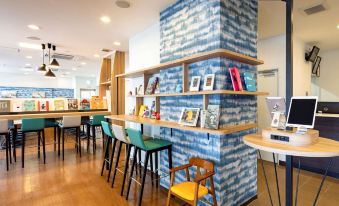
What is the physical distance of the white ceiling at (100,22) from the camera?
285cm

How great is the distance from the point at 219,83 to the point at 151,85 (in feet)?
4.77

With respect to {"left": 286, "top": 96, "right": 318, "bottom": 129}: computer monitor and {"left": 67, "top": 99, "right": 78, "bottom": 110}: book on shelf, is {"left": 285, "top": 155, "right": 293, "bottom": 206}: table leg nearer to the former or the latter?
{"left": 286, "top": 96, "right": 318, "bottom": 129}: computer monitor

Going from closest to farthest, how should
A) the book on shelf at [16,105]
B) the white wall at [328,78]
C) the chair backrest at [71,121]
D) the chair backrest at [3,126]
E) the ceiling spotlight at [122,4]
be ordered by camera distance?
the ceiling spotlight at [122,4]
the chair backrest at [3,126]
the chair backrest at [71,121]
the book on shelf at [16,105]
the white wall at [328,78]

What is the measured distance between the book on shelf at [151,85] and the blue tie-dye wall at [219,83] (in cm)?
36

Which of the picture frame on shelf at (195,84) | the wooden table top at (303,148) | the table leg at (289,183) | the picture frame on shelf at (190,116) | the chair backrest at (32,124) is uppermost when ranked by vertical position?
the picture frame on shelf at (195,84)

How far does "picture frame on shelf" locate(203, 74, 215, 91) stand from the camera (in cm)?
212

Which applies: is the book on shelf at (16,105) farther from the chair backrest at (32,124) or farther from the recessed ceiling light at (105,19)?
the recessed ceiling light at (105,19)

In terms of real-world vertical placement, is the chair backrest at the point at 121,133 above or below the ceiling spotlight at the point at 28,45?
below

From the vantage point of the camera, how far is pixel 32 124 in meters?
3.91

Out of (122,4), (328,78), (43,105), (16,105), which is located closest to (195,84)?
(122,4)

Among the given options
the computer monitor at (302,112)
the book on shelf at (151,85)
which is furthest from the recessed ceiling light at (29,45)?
the computer monitor at (302,112)

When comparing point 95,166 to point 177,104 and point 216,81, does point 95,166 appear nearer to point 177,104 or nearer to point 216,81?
point 177,104

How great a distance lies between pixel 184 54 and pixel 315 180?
3079 millimetres

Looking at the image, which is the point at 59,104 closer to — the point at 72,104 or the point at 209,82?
the point at 72,104
